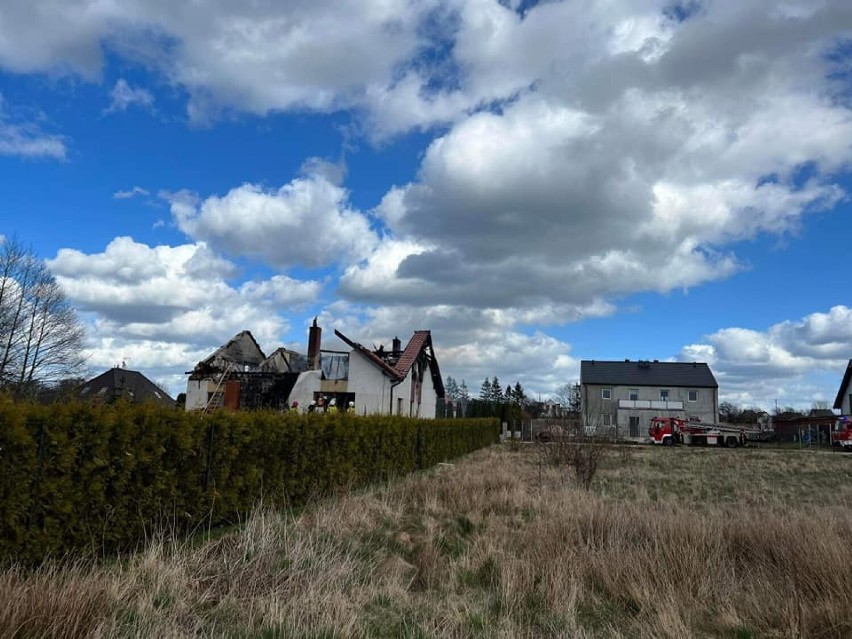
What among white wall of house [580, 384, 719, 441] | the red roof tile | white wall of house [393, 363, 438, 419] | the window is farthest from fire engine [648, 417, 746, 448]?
the red roof tile

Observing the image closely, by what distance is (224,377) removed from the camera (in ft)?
111

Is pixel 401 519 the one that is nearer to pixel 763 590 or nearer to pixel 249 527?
pixel 249 527

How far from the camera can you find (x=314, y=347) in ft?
111

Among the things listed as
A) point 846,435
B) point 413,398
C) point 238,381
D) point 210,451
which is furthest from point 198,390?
point 846,435

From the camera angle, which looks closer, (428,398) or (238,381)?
(238,381)

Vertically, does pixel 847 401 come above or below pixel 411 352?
below

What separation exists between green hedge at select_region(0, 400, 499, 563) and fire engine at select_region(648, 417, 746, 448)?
33.0 meters

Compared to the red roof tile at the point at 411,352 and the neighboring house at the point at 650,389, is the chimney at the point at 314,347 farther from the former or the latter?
the neighboring house at the point at 650,389

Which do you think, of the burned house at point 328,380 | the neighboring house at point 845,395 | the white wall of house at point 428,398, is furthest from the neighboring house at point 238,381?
the neighboring house at point 845,395

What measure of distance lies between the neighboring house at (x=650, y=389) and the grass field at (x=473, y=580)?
50529mm

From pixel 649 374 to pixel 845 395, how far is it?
15923 millimetres

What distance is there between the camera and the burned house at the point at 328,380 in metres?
32.0

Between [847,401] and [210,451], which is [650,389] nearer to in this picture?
[847,401]

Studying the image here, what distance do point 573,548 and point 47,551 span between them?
5450 millimetres
